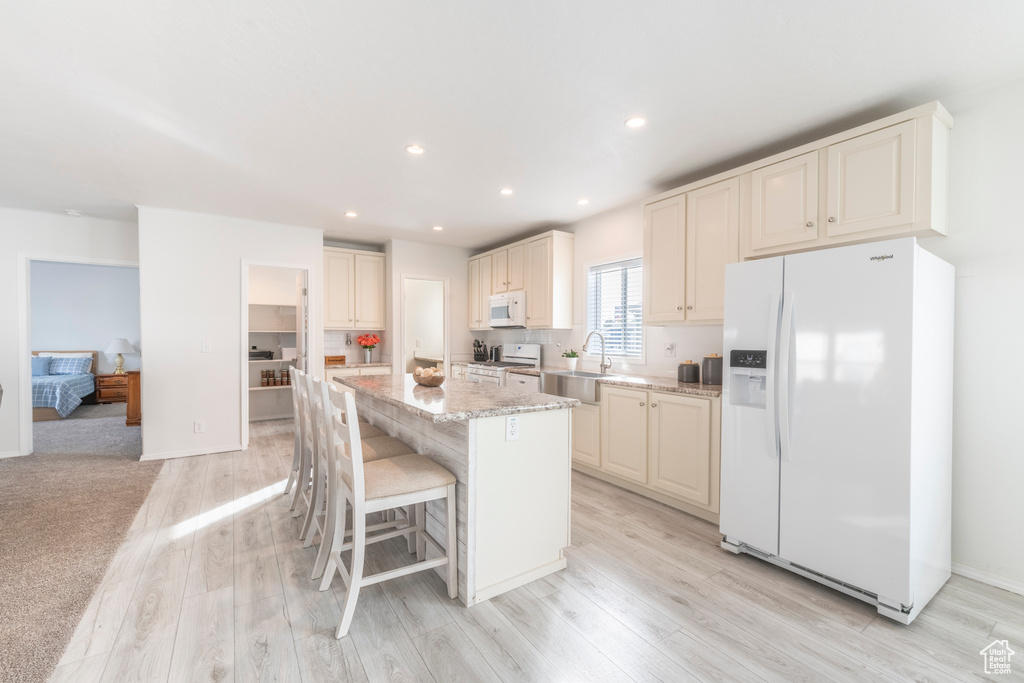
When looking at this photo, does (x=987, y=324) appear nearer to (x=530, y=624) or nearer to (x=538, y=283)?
(x=530, y=624)

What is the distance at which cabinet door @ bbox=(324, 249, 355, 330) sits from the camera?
17.7 feet

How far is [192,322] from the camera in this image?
14.4 ft

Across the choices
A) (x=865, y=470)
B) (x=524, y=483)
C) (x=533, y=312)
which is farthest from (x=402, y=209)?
(x=865, y=470)

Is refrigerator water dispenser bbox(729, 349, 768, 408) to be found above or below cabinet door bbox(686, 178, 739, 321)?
below

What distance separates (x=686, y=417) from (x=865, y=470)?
1.08m

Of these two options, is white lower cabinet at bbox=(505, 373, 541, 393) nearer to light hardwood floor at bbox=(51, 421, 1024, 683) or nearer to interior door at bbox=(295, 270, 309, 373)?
light hardwood floor at bbox=(51, 421, 1024, 683)

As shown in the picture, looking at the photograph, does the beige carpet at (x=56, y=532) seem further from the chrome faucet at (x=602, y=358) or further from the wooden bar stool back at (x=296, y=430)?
the chrome faucet at (x=602, y=358)

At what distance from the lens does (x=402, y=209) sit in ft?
14.0

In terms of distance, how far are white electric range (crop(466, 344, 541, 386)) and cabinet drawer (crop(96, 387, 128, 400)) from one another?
657 cm

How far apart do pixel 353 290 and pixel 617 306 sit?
333 centimetres

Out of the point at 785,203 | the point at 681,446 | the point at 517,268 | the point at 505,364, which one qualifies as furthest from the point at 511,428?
the point at 505,364

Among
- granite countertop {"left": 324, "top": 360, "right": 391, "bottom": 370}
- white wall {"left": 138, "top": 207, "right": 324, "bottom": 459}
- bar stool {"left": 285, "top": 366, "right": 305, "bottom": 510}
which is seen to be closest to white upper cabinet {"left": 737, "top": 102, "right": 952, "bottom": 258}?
bar stool {"left": 285, "top": 366, "right": 305, "bottom": 510}

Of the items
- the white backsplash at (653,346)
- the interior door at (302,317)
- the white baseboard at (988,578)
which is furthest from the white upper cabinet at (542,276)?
the white baseboard at (988,578)

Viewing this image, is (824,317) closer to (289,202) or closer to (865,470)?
(865,470)
